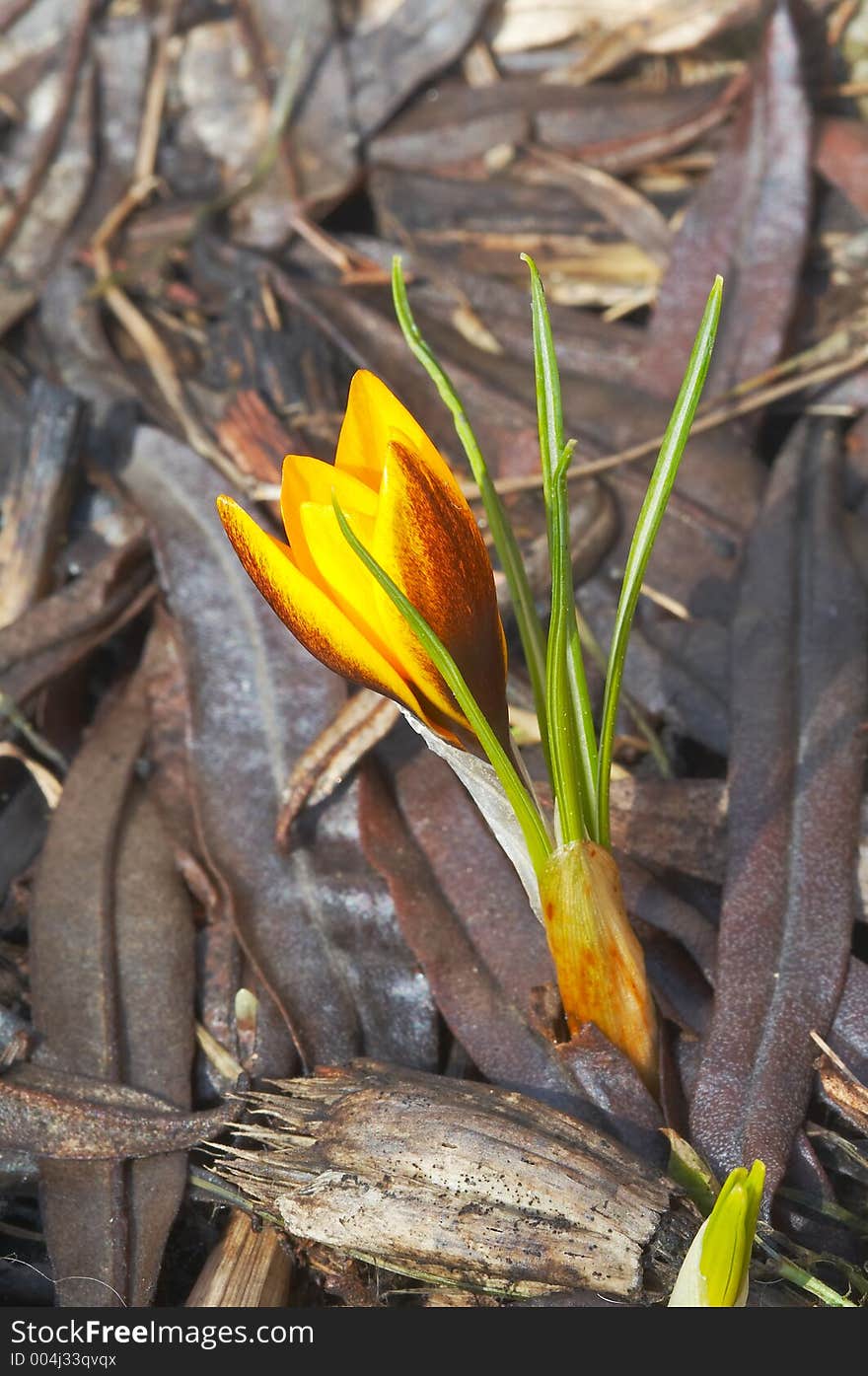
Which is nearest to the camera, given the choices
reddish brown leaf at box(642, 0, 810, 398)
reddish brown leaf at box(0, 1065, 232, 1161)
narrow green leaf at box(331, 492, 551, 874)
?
narrow green leaf at box(331, 492, 551, 874)

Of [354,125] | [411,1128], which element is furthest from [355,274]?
[411,1128]

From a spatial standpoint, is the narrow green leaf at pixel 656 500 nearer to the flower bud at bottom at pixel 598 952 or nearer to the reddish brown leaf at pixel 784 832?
the flower bud at bottom at pixel 598 952

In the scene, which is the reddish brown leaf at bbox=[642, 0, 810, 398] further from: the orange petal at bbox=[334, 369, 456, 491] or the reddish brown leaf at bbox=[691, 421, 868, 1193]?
the orange petal at bbox=[334, 369, 456, 491]

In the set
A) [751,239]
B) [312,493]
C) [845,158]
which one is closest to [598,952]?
[312,493]

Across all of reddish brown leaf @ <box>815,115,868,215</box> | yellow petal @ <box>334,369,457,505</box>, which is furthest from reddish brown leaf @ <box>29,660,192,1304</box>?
reddish brown leaf @ <box>815,115,868,215</box>

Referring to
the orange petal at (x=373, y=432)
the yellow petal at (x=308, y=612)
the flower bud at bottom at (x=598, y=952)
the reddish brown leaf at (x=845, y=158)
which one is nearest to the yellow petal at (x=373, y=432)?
the orange petal at (x=373, y=432)

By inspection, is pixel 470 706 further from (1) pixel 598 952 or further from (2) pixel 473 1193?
(2) pixel 473 1193
